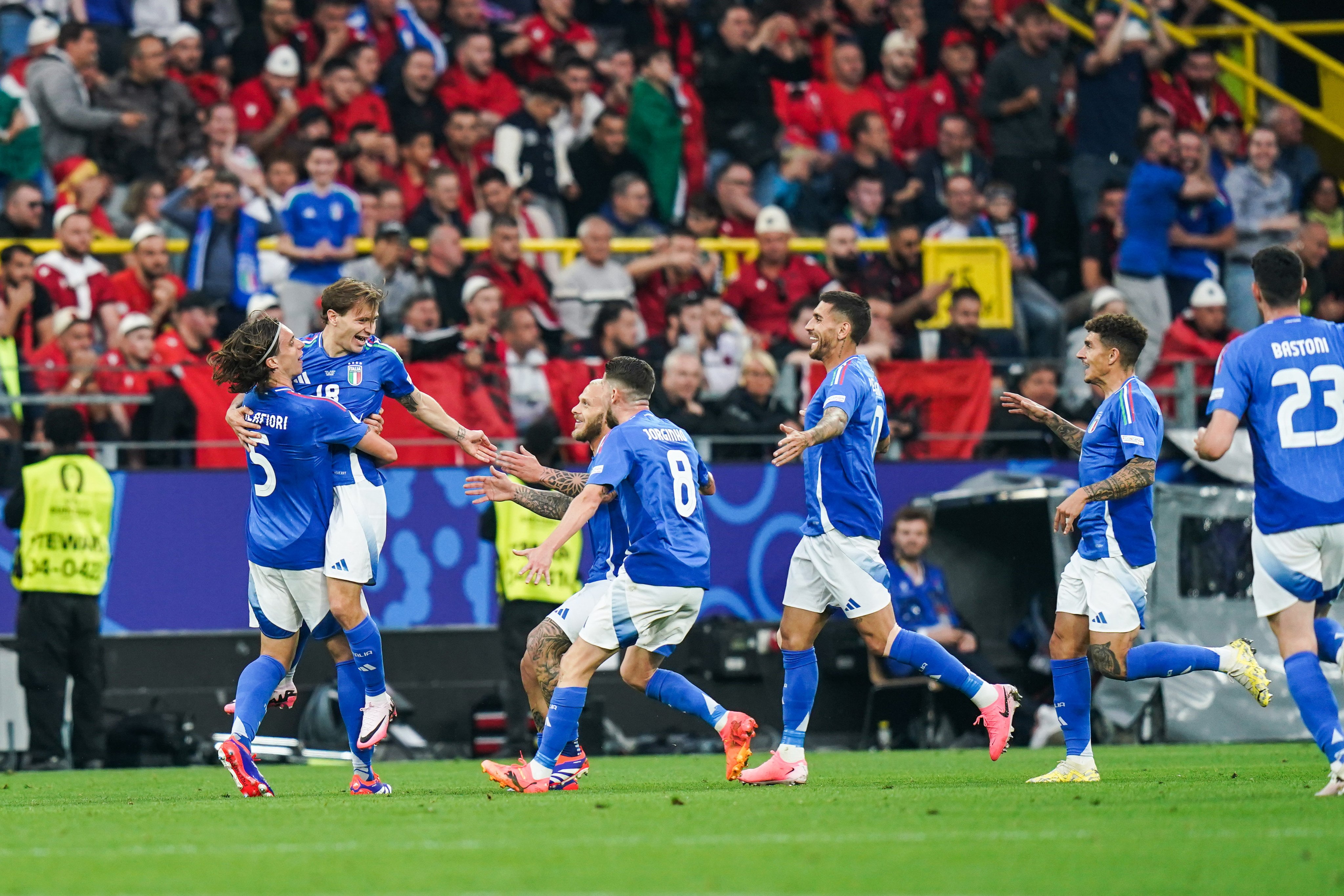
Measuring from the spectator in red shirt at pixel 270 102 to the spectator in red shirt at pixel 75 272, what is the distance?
2588mm

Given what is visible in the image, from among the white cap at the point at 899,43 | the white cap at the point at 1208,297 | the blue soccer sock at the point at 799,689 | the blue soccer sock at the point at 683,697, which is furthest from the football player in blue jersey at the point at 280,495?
the white cap at the point at 899,43

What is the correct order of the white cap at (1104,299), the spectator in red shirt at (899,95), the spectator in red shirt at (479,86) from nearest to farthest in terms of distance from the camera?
the white cap at (1104,299) < the spectator in red shirt at (479,86) < the spectator in red shirt at (899,95)

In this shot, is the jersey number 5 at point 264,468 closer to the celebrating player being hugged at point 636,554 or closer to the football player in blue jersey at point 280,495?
the football player in blue jersey at point 280,495

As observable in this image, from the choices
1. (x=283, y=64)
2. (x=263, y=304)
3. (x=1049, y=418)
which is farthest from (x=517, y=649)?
(x=283, y=64)

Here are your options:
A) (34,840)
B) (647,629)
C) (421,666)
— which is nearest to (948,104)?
(421,666)

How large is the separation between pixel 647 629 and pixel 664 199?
10043mm

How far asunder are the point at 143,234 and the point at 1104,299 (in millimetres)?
8572

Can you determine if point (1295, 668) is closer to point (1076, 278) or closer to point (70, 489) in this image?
point (70, 489)

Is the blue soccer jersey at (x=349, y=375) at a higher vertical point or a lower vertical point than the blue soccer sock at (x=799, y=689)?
higher

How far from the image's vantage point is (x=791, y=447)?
8781 millimetres

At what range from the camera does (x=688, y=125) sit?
62.7ft

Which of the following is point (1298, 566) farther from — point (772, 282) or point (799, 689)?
point (772, 282)

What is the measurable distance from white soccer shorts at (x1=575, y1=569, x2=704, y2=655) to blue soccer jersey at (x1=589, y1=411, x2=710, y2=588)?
5 cm

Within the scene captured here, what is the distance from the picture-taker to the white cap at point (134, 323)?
48.5 ft
